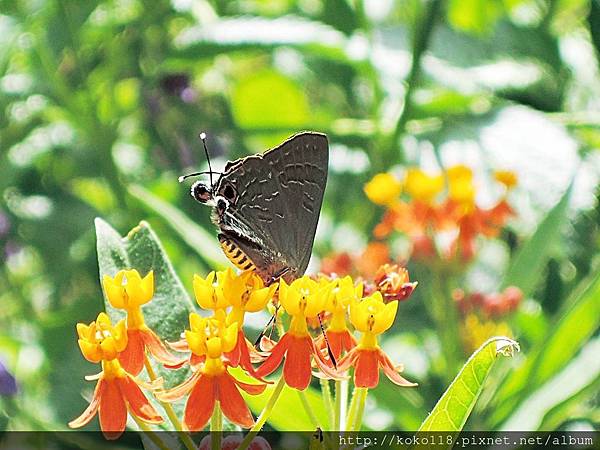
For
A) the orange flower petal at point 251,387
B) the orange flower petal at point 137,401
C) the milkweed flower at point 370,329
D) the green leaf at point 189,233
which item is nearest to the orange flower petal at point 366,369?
the milkweed flower at point 370,329

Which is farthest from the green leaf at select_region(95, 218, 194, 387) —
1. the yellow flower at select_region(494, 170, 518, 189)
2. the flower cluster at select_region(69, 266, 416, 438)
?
the yellow flower at select_region(494, 170, 518, 189)

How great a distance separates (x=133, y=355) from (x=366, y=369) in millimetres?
251

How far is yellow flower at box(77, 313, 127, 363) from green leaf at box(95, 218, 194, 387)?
153 millimetres

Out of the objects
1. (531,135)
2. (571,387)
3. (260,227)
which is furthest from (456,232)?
(260,227)

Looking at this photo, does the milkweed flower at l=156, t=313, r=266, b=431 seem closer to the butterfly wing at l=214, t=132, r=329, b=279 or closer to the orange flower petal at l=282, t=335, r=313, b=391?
the orange flower petal at l=282, t=335, r=313, b=391

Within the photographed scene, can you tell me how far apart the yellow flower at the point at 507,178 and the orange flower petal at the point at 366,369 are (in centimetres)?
88

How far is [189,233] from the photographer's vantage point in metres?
1.76

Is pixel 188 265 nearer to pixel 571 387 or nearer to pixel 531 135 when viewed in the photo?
pixel 531 135

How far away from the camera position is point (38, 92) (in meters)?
2.16

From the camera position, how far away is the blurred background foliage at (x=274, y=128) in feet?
6.48

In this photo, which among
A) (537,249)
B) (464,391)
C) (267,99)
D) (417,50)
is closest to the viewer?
(464,391)

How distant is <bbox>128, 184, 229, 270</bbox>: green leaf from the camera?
→ 5.67ft

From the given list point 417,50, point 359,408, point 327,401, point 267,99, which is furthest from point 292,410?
point 267,99

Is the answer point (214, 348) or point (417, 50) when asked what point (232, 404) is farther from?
point (417, 50)
